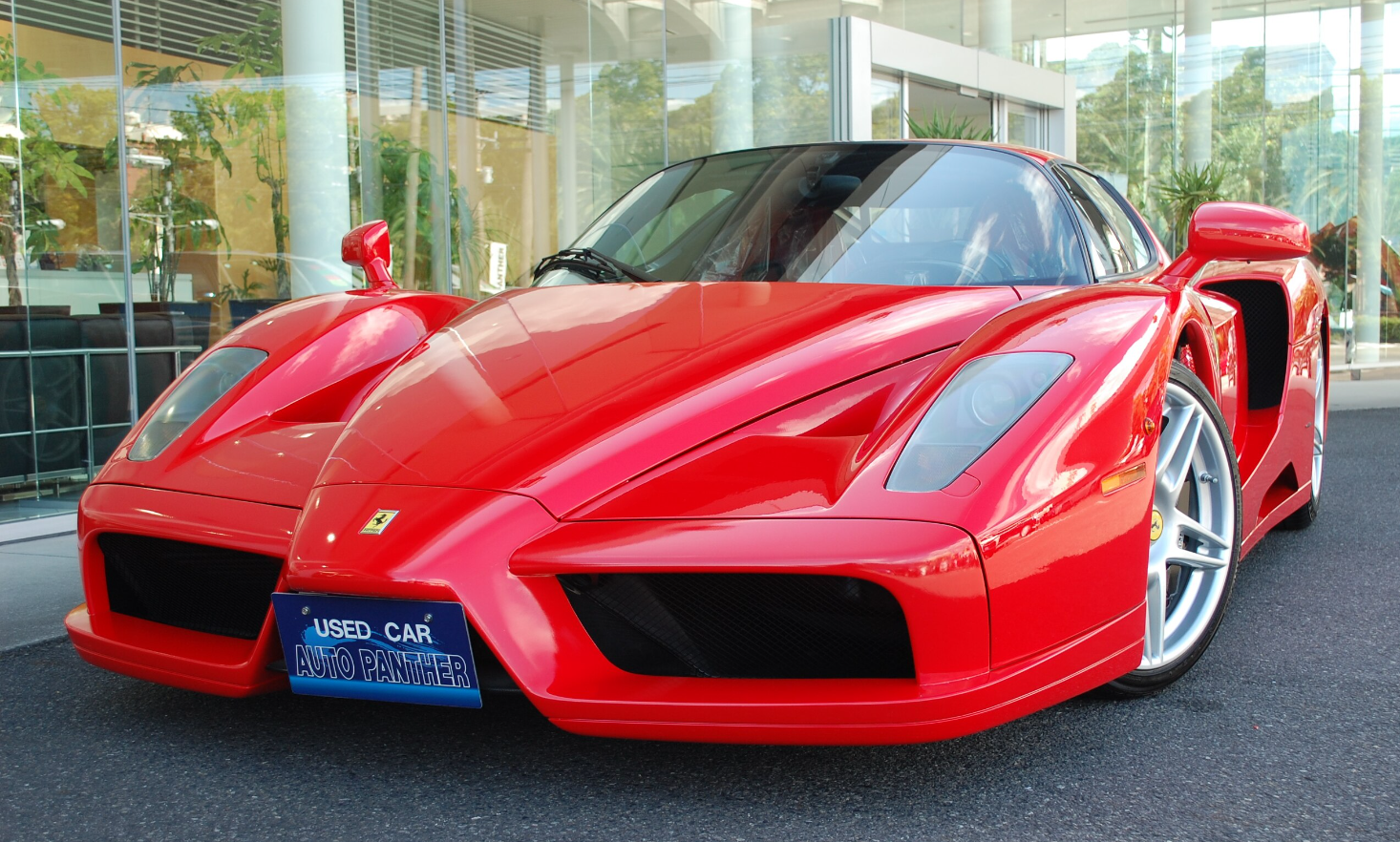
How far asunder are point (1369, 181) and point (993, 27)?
4.36m

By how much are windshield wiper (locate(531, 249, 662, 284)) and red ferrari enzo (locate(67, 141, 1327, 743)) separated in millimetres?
16

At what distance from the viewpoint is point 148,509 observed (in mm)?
2203

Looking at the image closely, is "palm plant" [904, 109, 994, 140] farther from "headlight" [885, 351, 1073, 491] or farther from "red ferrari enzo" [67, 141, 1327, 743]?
"headlight" [885, 351, 1073, 491]

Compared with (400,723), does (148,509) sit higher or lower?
higher

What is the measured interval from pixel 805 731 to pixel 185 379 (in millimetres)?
1709

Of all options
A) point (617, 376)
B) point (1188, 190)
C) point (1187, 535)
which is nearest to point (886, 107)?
point (1188, 190)

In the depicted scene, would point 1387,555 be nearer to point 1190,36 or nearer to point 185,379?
point 185,379

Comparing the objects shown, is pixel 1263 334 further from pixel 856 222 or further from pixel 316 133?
pixel 316 133

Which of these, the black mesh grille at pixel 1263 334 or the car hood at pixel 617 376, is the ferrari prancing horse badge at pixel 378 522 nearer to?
the car hood at pixel 617 376

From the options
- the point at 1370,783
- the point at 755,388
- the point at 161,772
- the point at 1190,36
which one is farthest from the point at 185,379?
the point at 1190,36

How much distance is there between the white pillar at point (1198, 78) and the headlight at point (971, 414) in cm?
1328

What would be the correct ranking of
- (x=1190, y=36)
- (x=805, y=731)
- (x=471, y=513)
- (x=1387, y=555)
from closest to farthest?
(x=805, y=731) < (x=471, y=513) < (x=1387, y=555) < (x=1190, y=36)

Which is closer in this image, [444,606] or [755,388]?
[444,606]

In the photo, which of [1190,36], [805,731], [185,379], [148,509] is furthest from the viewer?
[1190,36]
